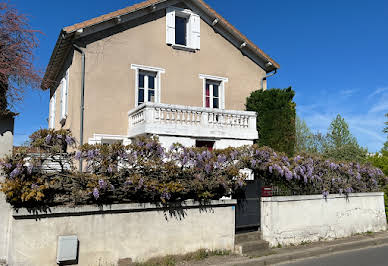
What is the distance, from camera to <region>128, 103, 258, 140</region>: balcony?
40.0ft

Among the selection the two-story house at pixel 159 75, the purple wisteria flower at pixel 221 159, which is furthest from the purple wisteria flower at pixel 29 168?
the two-story house at pixel 159 75

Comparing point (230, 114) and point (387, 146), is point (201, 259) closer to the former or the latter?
point (230, 114)

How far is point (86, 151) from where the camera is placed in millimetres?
6383

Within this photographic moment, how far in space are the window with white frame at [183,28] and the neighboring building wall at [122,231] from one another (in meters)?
9.32

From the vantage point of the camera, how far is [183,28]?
15.6 m

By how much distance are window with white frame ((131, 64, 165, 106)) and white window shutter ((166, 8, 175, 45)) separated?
146cm

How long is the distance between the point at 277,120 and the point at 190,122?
4183mm

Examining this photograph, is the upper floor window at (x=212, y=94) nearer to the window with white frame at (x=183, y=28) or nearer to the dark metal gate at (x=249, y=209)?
the window with white frame at (x=183, y=28)

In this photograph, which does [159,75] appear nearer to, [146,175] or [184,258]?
[146,175]

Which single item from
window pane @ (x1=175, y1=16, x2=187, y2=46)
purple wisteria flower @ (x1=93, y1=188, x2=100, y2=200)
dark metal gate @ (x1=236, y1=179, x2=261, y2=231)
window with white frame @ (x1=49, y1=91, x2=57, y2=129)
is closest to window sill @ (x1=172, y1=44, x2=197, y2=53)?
window pane @ (x1=175, y1=16, x2=187, y2=46)

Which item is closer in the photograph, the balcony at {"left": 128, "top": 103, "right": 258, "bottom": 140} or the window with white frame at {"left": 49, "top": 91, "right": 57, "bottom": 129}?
the balcony at {"left": 128, "top": 103, "right": 258, "bottom": 140}

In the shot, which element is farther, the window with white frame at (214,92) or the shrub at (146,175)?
the window with white frame at (214,92)

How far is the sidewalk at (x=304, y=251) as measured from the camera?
23.3ft

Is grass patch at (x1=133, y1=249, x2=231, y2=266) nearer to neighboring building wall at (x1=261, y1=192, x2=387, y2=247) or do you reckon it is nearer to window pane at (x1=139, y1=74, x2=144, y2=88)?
neighboring building wall at (x1=261, y1=192, x2=387, y2=247)
